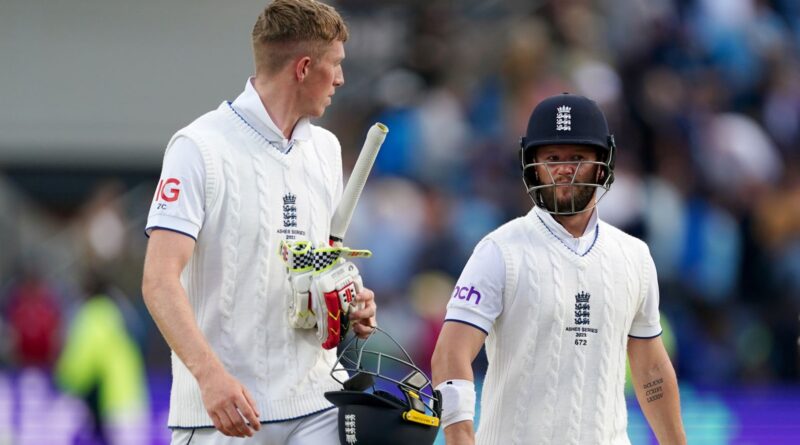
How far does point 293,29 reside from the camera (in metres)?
4.58

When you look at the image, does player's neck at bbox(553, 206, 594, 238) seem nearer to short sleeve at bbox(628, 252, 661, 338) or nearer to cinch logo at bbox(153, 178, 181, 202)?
short sleeve at bbox(628, 252, 661, 338)

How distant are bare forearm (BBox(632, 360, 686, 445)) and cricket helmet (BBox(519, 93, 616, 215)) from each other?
0.63m

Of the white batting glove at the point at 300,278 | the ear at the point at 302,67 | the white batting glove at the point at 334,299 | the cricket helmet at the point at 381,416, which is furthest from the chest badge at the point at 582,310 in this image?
the ear at the point at 302,67

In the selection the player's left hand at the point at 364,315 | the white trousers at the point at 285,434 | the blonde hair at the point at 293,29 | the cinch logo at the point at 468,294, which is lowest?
the white trousers at the point at 285,434

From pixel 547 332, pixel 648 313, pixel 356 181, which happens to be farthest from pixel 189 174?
pixel 648 313

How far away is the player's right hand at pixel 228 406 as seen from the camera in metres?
3.94

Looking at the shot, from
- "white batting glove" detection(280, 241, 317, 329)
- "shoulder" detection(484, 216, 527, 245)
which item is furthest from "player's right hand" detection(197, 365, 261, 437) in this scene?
"shoulder" detection(484, 216, 527, 245)

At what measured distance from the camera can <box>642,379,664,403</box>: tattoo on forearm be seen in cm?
514

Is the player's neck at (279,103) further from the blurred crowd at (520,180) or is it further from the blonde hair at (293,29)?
the blurred crowd at (520,180)

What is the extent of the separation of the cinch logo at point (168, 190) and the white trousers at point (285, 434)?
2.32 feet

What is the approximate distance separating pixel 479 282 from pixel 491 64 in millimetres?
8549

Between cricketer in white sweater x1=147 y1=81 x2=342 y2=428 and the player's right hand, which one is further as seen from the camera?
cricketer in white sweater x1=147 y1=81 x2=342 y2=428

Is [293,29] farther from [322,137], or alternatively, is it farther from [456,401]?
[456,401]

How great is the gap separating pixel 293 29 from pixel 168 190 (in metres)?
0.66
